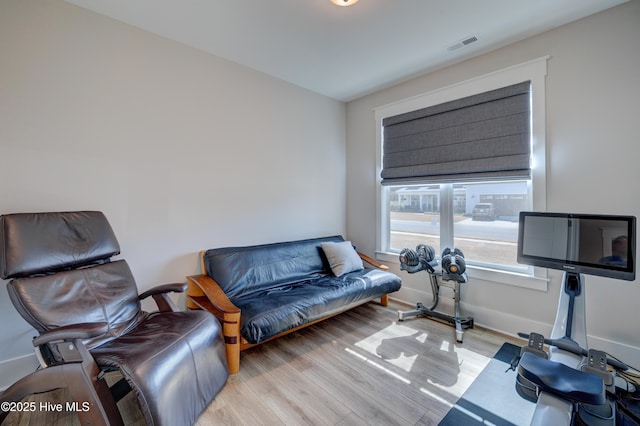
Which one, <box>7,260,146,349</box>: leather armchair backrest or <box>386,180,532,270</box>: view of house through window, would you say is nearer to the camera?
<box>7,260,146,349</box>: leather armchair backrest

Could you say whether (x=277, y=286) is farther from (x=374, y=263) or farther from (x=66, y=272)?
(x=66, y=272)

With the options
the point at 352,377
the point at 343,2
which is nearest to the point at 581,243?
the point at 352,377

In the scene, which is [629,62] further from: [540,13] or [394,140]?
[394,140]

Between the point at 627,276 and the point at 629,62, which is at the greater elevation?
the point at 629,62

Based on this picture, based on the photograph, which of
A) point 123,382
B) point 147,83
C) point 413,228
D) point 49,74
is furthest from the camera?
point 413,228

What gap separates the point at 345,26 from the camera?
2340mm

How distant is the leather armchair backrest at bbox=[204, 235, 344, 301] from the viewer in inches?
105

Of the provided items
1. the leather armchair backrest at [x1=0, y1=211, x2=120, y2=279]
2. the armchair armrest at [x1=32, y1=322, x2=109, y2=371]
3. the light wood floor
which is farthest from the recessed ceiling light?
the light wood floor

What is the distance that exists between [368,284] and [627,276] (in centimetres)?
187

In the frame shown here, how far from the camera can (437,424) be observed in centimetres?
162

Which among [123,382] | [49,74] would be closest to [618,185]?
[123,382]

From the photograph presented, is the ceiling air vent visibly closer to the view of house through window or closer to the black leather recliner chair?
the view of house through window

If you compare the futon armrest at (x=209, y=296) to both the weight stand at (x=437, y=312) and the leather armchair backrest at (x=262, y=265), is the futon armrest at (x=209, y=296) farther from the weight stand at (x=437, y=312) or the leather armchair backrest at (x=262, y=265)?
the weight stand at (x=437, y=312)

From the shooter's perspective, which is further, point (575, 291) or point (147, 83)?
point (147, 83)
